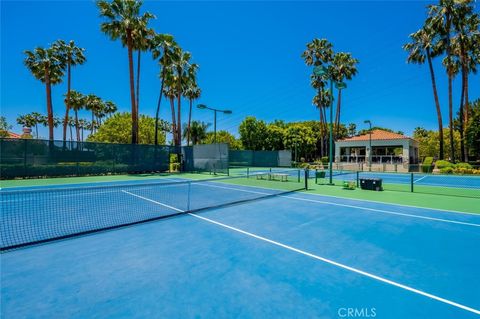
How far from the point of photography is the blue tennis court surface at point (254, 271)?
3.46 metres

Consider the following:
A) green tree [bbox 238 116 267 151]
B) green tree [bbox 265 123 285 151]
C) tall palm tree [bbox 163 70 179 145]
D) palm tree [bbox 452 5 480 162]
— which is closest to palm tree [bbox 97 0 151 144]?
tall palm tree [bbox 163 70 179 145]

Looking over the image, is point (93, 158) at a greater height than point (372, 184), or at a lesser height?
greater

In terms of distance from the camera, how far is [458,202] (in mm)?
10945

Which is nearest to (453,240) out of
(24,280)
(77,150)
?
(24,280)

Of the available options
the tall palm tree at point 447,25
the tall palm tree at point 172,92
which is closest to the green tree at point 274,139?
the tall palm tree at point 172,92

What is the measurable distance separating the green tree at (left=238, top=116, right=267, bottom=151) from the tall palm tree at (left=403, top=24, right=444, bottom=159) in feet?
90.1

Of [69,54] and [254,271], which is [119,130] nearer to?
[69,54]

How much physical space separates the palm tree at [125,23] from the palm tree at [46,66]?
10.4m

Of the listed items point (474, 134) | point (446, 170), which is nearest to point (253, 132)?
point (446, 170)

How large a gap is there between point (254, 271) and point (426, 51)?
39447 mm

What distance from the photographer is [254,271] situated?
453 centimetres

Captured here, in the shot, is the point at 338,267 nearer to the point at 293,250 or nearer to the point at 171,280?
the point at 293,250

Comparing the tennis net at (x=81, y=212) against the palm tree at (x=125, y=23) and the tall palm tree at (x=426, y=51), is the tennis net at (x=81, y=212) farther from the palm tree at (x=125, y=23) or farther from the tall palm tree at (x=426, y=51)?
the tall palm tree at (x=426, y=51)

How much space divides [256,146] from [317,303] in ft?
165
